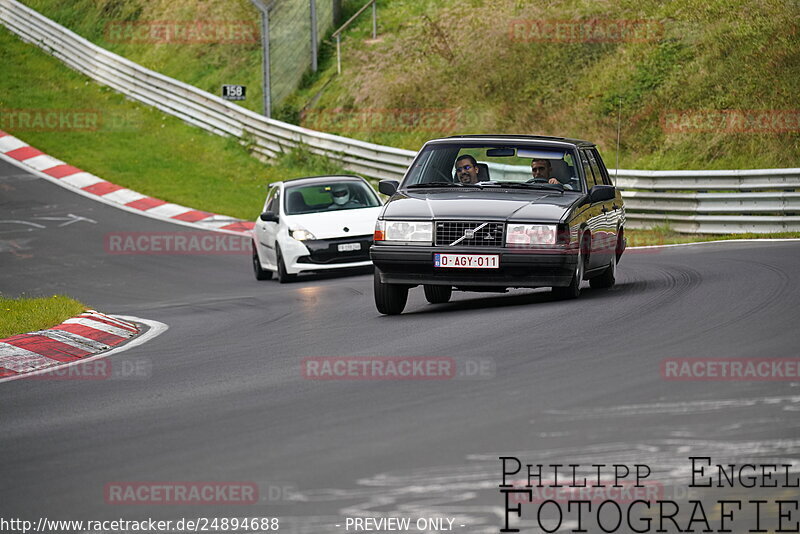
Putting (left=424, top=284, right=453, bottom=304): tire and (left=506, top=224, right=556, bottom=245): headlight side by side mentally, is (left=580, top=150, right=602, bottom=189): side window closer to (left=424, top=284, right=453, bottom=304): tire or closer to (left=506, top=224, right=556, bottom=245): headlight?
(left=506, top=224, right=556, bottom=245): headlight

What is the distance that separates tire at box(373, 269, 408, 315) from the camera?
1134cm

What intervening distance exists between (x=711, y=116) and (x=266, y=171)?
11681 mm

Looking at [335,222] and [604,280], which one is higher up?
[335,222]

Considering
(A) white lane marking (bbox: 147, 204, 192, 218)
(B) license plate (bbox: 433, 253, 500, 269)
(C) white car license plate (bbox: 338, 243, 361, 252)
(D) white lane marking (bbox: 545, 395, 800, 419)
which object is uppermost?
(B) license plate (bbox: 433, 253, 500, 269)

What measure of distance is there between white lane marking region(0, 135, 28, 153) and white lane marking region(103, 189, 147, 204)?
5288 mm

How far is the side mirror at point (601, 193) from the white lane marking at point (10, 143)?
2372cm

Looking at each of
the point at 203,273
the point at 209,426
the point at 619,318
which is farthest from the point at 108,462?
the point at 203,273

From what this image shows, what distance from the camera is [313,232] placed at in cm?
1786

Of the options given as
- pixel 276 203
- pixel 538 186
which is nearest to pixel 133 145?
pixel 276 203

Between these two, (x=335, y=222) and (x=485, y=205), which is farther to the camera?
(x=335, y=222)

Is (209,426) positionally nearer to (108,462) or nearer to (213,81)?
(108,462)

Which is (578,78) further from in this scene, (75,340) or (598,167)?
(75,340)

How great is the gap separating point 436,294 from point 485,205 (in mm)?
1869

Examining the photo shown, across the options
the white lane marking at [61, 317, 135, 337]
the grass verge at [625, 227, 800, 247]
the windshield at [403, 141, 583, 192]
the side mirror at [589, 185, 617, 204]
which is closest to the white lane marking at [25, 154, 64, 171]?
the grass verge at [625, 227, 800, 247]
